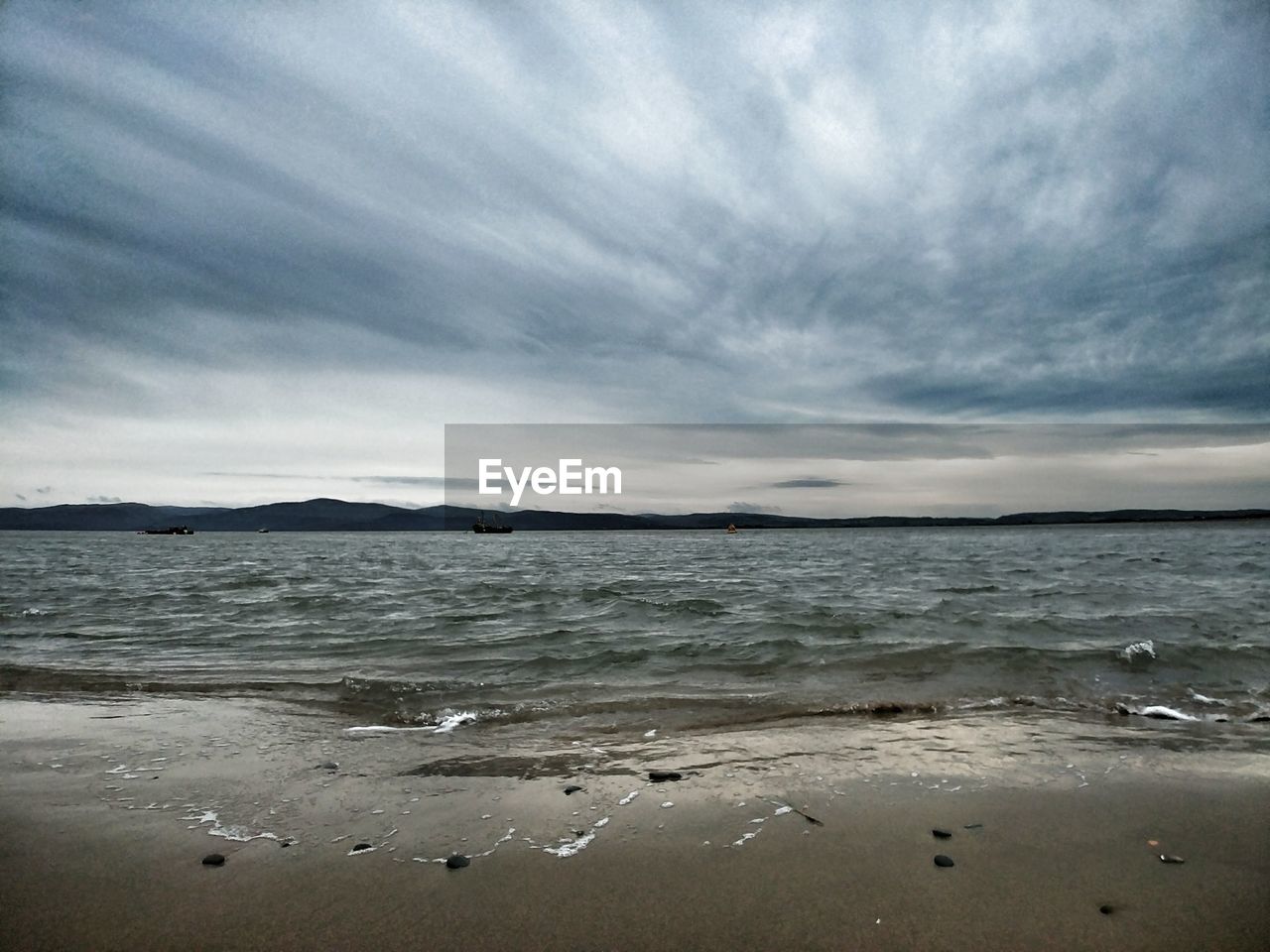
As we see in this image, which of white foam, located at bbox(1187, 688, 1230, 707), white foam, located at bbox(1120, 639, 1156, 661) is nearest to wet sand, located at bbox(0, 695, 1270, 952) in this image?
white foam, located at bbox(1187, 688, 1230, 707)

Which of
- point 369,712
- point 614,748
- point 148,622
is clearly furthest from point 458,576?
point 614,748

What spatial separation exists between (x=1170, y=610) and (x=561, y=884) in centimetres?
1568

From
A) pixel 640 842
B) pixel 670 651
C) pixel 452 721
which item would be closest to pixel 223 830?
pixel 640 842

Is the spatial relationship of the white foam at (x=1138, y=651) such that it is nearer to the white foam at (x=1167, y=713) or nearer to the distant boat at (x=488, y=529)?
the white foam at (x=1167, y=713)

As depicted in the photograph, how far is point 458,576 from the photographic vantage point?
26312 mm

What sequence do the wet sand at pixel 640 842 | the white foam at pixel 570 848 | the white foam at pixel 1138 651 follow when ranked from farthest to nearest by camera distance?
the white foam at pixel 1138 651 < the white foam at pixel 570 848 < the wet sand at pixel 640 842

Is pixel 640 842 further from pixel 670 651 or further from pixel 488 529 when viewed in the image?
pixel 488 529

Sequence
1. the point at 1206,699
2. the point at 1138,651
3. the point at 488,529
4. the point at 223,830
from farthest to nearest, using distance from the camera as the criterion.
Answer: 1. the point at 488,529
2. the point at 1138,651
3. the point at 1206,699
4. the point at 223,830

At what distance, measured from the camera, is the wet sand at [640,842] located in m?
3.10

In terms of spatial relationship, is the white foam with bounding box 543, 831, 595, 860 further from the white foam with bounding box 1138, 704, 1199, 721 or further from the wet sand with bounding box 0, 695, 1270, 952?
the white foam with bounding box 1138, 704, 1199, 721

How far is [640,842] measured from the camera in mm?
4008

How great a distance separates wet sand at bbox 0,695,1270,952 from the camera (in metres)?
3.10

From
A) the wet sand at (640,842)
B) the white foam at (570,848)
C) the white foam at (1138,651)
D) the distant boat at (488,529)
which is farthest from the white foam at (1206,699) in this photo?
the distant boat at (488,529)

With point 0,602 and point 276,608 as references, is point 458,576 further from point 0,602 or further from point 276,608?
point 0,602
